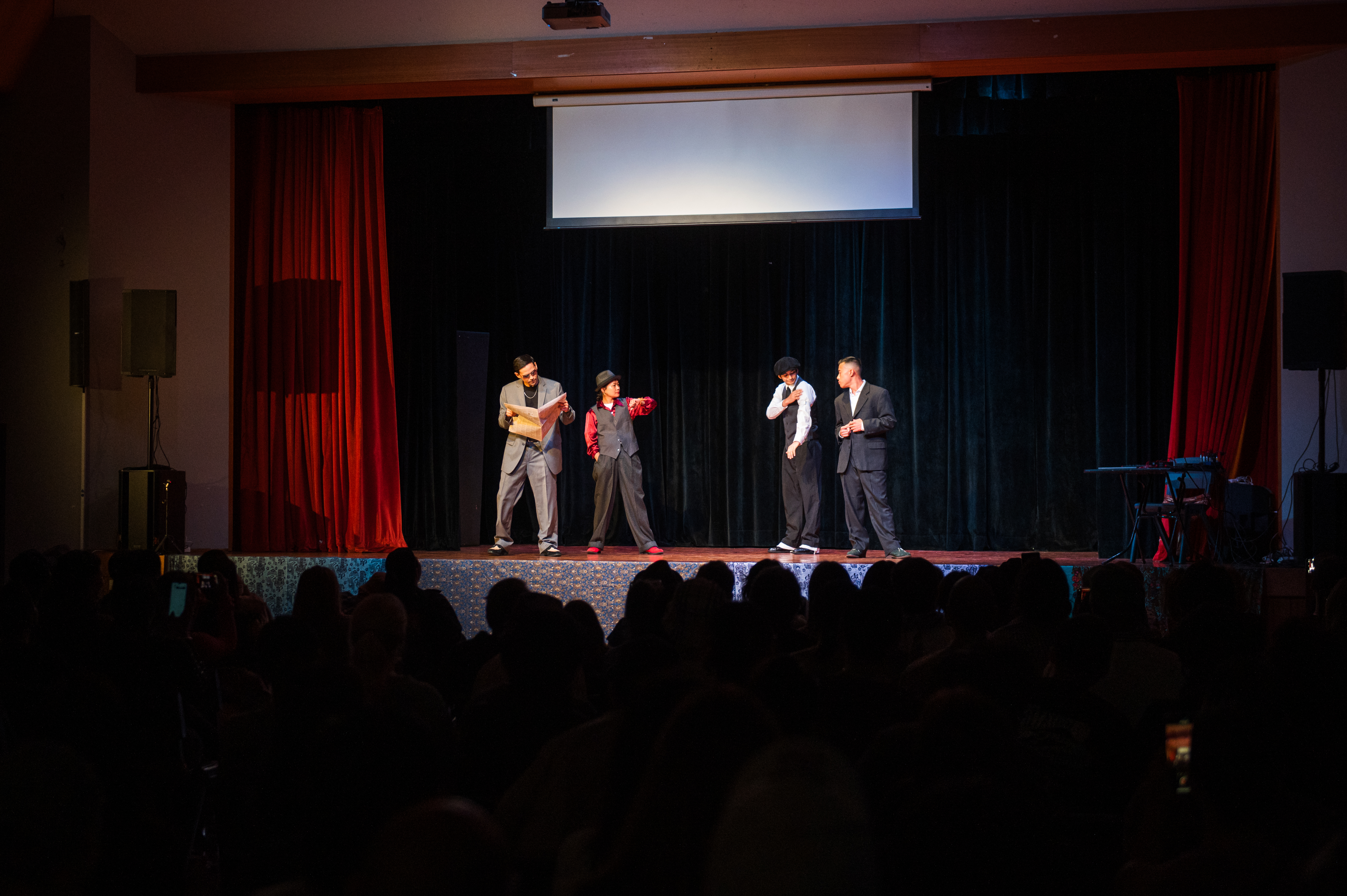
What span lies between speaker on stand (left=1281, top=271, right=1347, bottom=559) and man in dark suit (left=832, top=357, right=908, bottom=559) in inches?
107

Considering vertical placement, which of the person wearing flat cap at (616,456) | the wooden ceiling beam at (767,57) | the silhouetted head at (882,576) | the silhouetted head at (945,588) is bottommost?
the silhouetted head at (945,588)

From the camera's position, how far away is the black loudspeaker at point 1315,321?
23.7ft

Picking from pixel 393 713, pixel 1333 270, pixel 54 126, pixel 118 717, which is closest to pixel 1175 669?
pixel 393 713

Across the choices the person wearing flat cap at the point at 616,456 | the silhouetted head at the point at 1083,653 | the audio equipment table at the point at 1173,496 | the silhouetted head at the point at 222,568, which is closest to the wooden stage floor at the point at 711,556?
the person wearing flat cap at the point at 616,456

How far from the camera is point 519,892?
180 centimetres

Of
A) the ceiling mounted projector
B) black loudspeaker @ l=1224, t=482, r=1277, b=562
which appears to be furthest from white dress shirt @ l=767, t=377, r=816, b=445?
the ceiling mounted projector

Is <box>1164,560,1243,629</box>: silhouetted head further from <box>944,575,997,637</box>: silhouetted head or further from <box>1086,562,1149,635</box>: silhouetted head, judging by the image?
<box>944,575,997,637</box>: silhouetted head

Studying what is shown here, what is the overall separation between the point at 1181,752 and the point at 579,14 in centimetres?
676

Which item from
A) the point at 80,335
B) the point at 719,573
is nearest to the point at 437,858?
the point at 719,573

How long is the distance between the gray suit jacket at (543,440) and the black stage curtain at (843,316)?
172 cm

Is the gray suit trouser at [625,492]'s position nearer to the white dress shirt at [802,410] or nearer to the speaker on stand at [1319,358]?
the white dress shirt at [802,410]

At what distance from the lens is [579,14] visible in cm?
734

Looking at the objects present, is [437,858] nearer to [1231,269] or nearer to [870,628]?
[870,628]

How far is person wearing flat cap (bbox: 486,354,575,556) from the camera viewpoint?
9039 millimetres
